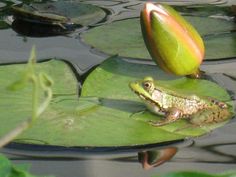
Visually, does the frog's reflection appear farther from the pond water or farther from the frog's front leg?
the frog's front leg

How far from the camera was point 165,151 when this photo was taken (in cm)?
160

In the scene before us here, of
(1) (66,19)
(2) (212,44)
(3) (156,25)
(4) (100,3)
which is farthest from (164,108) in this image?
(4) (100,3)

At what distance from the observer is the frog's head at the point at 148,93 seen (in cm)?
175

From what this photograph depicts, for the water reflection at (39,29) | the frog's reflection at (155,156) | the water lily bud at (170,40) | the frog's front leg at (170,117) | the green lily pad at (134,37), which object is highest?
the water lily bud at (170,40)

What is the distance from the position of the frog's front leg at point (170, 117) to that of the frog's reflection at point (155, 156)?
0.11m

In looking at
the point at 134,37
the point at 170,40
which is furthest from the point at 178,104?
the point at 134,37

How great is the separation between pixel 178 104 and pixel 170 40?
0.20 metres

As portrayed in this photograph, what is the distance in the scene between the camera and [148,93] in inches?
68.9

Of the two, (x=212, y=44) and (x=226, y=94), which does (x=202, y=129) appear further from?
A: (x=212, y=44)

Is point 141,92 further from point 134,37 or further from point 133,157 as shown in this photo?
point 134,37

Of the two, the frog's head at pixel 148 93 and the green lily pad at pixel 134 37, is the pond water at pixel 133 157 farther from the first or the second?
the green lily pad at pixel 134 37

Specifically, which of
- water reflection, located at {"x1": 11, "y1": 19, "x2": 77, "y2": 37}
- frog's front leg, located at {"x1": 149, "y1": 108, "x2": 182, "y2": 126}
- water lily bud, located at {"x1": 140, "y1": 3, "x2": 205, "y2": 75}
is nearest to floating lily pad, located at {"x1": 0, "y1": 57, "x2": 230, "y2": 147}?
frog's front leg, located at {"x1": 149, "y1": 108, "x2": 182, "y2": 126}

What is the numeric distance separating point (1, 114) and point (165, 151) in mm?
483

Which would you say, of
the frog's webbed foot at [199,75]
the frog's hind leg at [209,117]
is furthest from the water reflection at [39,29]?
the frog's hind leg at [209,117]
